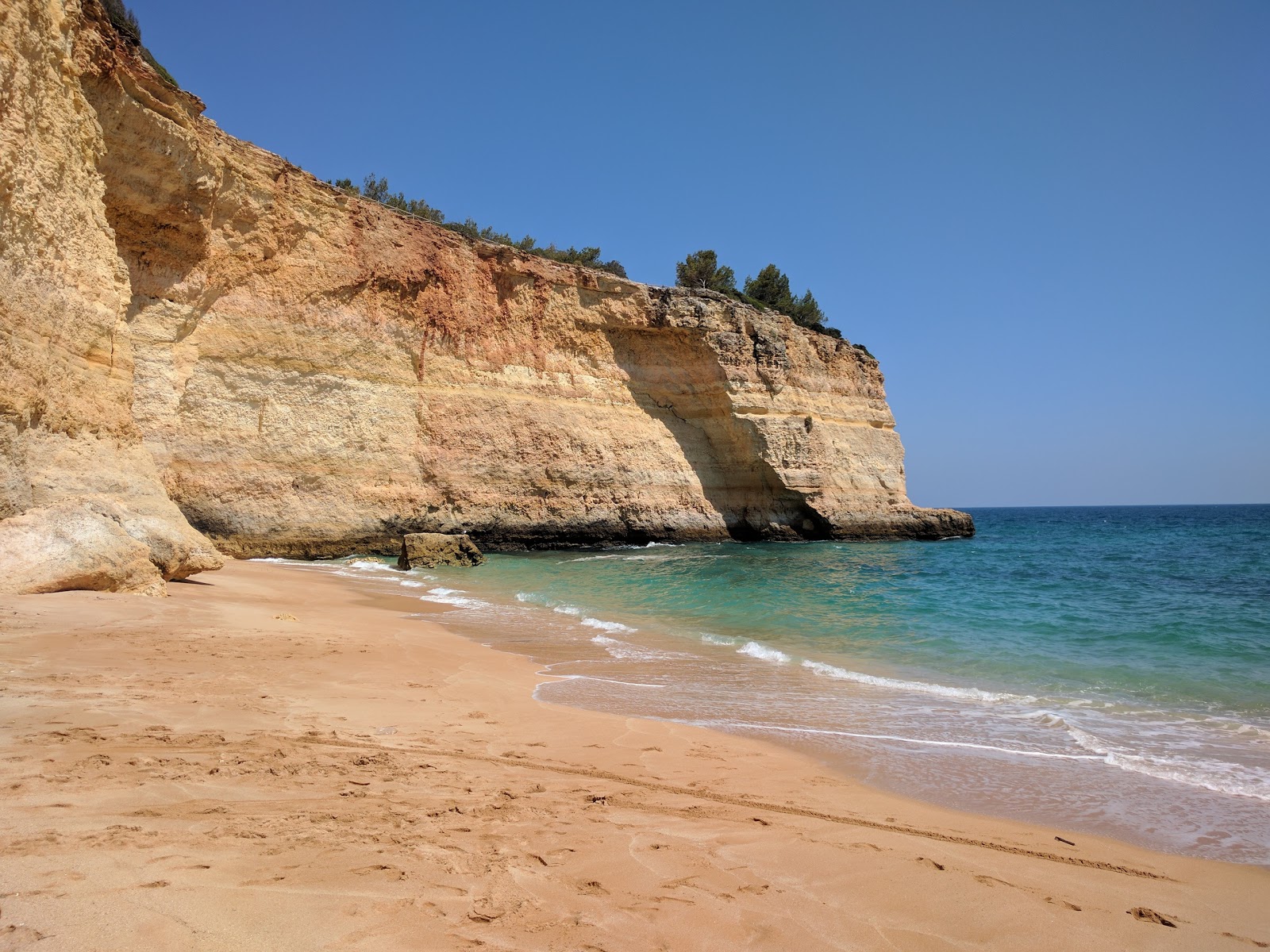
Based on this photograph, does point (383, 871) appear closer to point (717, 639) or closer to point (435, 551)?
point (717, 639)

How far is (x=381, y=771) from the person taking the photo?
11.1ft

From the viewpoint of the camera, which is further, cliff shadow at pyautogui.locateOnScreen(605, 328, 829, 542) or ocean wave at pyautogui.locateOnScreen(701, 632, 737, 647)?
cliff shadow at pyautogui.locateOnScreen(605, 328, 829, 542)

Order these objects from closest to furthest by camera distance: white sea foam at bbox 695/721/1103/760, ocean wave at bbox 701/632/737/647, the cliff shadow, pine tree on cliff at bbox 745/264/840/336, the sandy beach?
the sandy beach < white sea foam at bbox 695/721/1103/760 < ocean wave at bbox 701/632/737/647 < the cliff shadow < pine tree on cliff at bbox 745/264/840/336

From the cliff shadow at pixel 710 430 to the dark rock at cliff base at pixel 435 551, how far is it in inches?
436

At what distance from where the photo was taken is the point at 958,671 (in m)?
7.46

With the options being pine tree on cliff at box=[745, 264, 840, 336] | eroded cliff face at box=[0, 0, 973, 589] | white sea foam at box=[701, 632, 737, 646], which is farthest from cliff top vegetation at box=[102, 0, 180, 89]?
pine tree on cliff at box=[745, 264, 840, 336]

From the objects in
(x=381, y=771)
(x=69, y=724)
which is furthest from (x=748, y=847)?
(x=69, y=724)

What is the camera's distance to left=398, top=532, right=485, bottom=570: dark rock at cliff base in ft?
55.9

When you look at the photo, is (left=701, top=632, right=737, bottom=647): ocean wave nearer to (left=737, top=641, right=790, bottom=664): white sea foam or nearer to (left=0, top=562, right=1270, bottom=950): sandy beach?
(left=737, top=641, right=790, bottom=664): white sea foam

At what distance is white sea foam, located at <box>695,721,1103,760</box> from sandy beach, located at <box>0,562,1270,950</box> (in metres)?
0.49

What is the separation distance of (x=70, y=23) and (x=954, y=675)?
577 inches

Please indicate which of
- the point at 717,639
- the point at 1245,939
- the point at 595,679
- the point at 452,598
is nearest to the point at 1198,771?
the point at 1245,939

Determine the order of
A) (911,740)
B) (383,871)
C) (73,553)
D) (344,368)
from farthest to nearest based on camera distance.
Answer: (344,368), (73,553), (911,740), (383,871)

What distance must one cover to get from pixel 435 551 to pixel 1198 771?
15.5 meters
